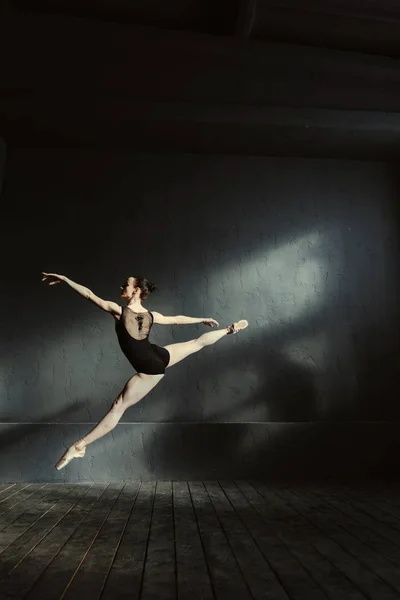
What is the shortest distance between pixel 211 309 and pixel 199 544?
2933mm

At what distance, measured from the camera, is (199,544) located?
2676 mm

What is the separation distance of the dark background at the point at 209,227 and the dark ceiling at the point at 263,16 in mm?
20

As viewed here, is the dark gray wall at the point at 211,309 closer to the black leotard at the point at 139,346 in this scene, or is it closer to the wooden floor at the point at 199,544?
the wooden floor at the point at 199,544

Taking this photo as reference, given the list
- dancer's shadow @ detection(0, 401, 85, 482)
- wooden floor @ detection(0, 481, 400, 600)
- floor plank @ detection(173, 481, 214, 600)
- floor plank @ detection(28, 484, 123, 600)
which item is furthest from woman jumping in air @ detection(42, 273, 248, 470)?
dancer's shadow @ detection(0, 401, 85, 482)

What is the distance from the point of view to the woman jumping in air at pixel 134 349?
3.67m

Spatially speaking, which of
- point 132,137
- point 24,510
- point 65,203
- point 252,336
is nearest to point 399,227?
point 252,336

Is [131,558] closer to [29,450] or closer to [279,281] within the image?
[29,450]

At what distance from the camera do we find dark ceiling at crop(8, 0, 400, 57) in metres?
4.43

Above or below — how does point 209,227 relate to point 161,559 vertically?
above

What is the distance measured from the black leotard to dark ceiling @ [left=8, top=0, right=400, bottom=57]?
291cm

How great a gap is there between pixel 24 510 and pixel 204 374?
2.23m

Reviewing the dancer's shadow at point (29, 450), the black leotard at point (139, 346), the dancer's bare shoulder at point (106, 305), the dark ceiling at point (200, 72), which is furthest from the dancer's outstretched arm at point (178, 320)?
the dark ceiling at point (200, 72)

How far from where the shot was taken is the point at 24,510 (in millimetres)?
3557

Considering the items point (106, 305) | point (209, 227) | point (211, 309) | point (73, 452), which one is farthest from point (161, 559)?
point (209, 227)
